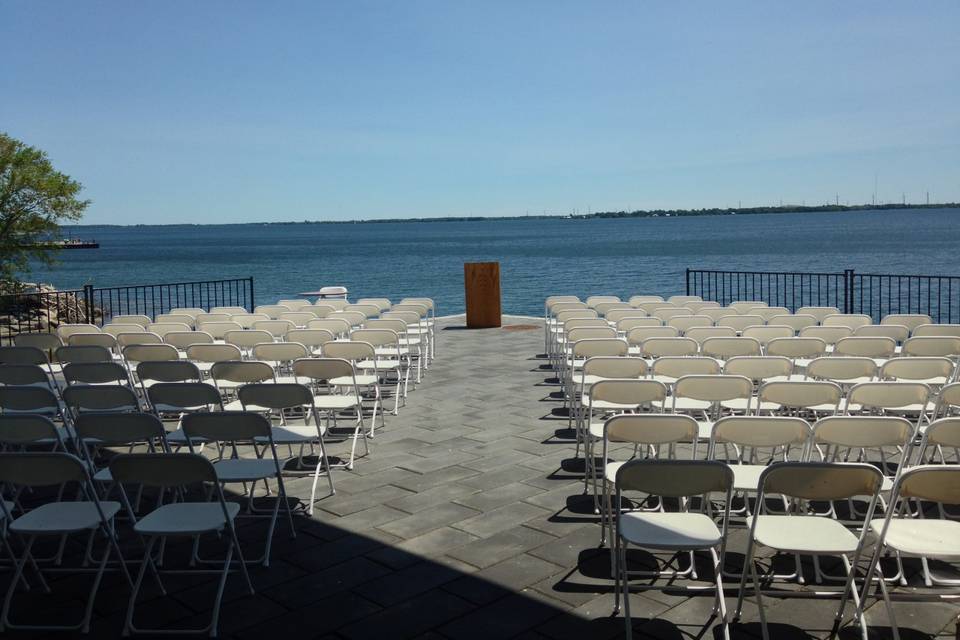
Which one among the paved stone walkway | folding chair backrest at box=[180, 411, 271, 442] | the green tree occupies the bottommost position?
the paved stone walkway

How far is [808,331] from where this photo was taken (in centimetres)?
708

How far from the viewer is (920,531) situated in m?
3.28

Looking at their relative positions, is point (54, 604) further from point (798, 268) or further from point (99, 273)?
point (99, 273)

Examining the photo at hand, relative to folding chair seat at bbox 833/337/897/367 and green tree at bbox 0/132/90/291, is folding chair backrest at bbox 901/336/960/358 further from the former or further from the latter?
green tree at bbox 0/132/90/291

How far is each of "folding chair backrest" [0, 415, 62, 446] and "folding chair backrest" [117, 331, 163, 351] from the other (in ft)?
11.2

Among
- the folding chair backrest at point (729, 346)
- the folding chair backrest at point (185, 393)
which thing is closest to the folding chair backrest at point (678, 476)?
the folding chair backrest at point (185, 393)

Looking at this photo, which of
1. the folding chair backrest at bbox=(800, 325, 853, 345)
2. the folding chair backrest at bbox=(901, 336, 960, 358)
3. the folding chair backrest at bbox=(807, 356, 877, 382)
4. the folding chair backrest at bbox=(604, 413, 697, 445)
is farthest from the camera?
the folding chair backrest at bbox=(800, 325, 853, 345)

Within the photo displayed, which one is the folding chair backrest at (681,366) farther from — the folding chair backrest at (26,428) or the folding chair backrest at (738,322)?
the folding chair backrest at (26,428)

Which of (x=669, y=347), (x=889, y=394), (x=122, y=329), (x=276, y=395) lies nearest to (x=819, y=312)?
(x=669, y=347)

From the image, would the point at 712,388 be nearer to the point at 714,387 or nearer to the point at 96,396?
the point at 714,387

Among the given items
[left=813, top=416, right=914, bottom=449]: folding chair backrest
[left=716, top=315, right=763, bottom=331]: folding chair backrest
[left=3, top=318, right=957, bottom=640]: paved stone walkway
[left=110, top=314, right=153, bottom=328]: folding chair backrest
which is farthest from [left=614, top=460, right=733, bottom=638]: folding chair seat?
[left=110, top=314, right=153, bottom=328]: folding chair backrest

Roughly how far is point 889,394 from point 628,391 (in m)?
1.44

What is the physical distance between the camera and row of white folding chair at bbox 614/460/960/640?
3064 mm

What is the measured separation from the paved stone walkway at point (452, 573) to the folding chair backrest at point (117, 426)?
0.70 metres
